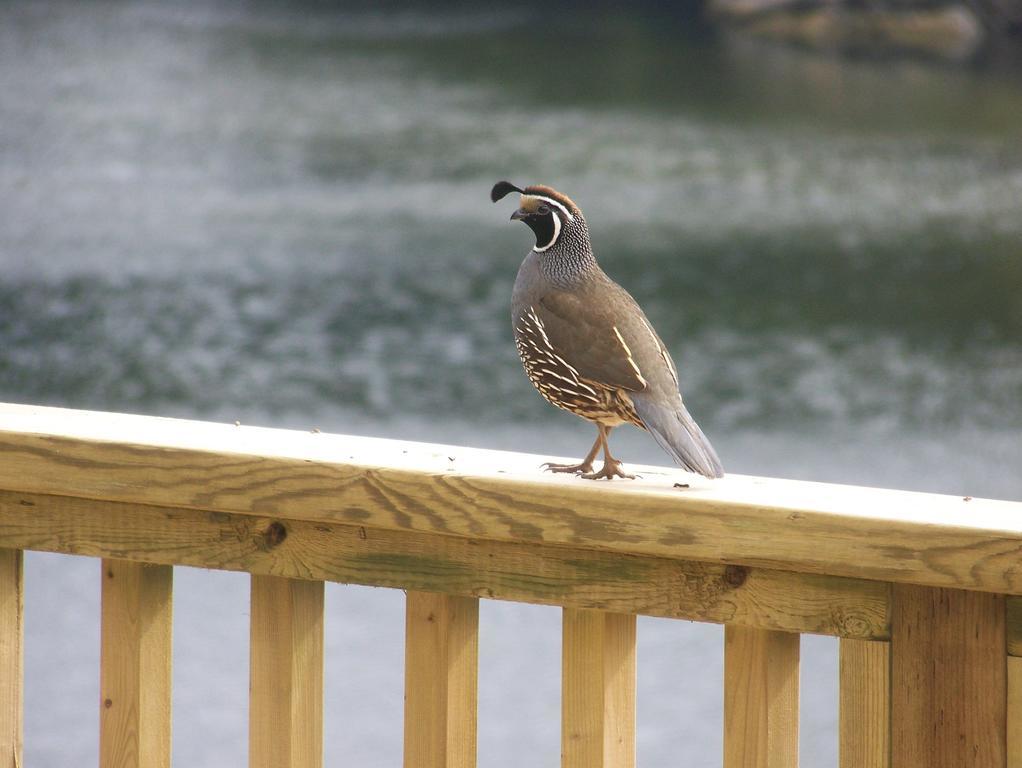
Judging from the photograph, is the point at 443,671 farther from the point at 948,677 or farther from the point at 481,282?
the point at 481,282

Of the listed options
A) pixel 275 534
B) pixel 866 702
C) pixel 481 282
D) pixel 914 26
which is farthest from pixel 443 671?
pixel 914 26

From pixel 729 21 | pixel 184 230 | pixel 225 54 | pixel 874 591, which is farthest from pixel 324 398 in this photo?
pixel 729 21

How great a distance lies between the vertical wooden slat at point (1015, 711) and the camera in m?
1.56

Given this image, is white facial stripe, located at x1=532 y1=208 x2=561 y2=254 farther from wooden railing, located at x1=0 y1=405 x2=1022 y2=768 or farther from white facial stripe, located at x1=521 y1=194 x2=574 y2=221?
wooden railing, located at x1=0 y1=405 x2=1022 y2=768

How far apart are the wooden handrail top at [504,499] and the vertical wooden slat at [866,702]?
9 cm

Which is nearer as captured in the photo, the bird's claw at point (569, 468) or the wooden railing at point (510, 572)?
the wooden railing at point (510, 572)

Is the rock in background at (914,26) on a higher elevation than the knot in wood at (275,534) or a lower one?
higher

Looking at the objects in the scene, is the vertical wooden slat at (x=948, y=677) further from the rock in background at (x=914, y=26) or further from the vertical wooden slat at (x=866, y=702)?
the rock in background at (x=914, y=26)

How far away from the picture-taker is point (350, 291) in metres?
11.4

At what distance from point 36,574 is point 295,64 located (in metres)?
17.0

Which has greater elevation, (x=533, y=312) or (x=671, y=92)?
(x=671, y=92)

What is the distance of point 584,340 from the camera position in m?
2.02

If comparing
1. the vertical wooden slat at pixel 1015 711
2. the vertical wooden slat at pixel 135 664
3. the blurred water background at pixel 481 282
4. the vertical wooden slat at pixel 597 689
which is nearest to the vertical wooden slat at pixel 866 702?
the vertical wooden slat at pixel 1015 711

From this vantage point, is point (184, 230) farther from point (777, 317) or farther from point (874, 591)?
point (874, 591)
